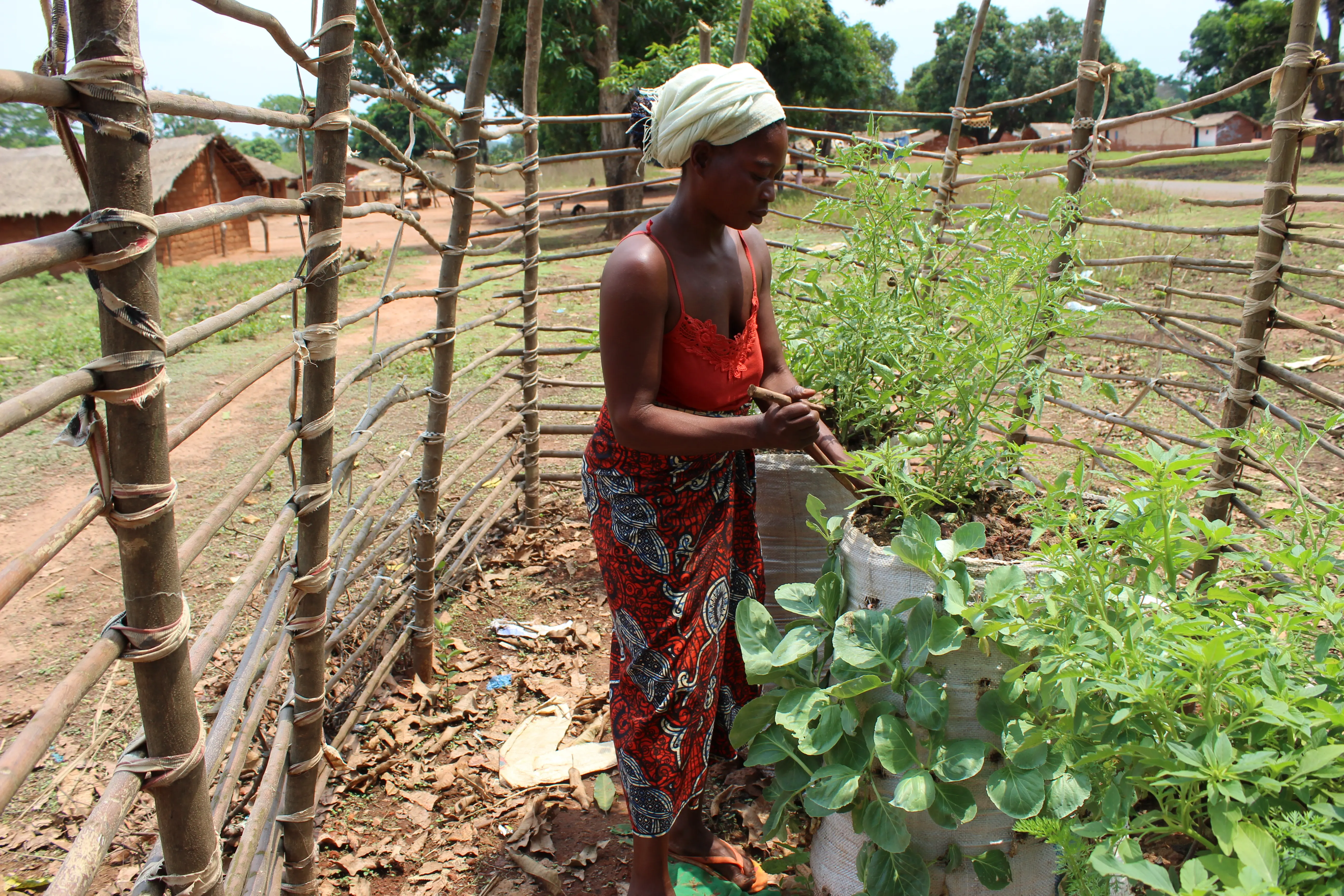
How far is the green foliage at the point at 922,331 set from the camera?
71.0 inches

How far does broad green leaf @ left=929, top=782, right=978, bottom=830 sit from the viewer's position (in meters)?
1.66

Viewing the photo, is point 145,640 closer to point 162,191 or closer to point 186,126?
point 162,191

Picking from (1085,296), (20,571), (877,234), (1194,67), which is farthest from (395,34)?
(1194,67)

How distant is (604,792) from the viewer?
2.68m

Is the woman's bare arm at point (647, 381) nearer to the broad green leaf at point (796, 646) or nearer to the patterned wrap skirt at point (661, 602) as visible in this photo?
the patterned wrap skirt at point (661, 602)

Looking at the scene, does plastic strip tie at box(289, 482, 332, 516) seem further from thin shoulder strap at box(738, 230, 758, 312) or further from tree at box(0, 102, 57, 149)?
tree at box(0, 102, 57, 149)

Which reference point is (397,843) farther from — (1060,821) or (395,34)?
(395,34)

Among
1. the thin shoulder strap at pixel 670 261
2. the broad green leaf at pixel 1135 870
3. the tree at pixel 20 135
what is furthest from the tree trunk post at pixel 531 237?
the tree at pixel 20 135

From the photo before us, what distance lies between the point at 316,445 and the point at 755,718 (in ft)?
3.88

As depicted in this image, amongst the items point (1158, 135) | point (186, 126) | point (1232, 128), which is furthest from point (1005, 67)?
point (186, 126)

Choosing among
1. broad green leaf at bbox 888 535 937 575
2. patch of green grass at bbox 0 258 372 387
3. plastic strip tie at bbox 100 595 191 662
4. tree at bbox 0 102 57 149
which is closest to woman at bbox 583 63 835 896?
broad green leaf at bbox 888 535 937 575

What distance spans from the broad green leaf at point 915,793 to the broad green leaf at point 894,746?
24 mm

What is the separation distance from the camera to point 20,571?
103 centimetres

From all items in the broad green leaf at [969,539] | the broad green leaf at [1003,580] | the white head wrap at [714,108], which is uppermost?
the white head wrap at [714,108]
